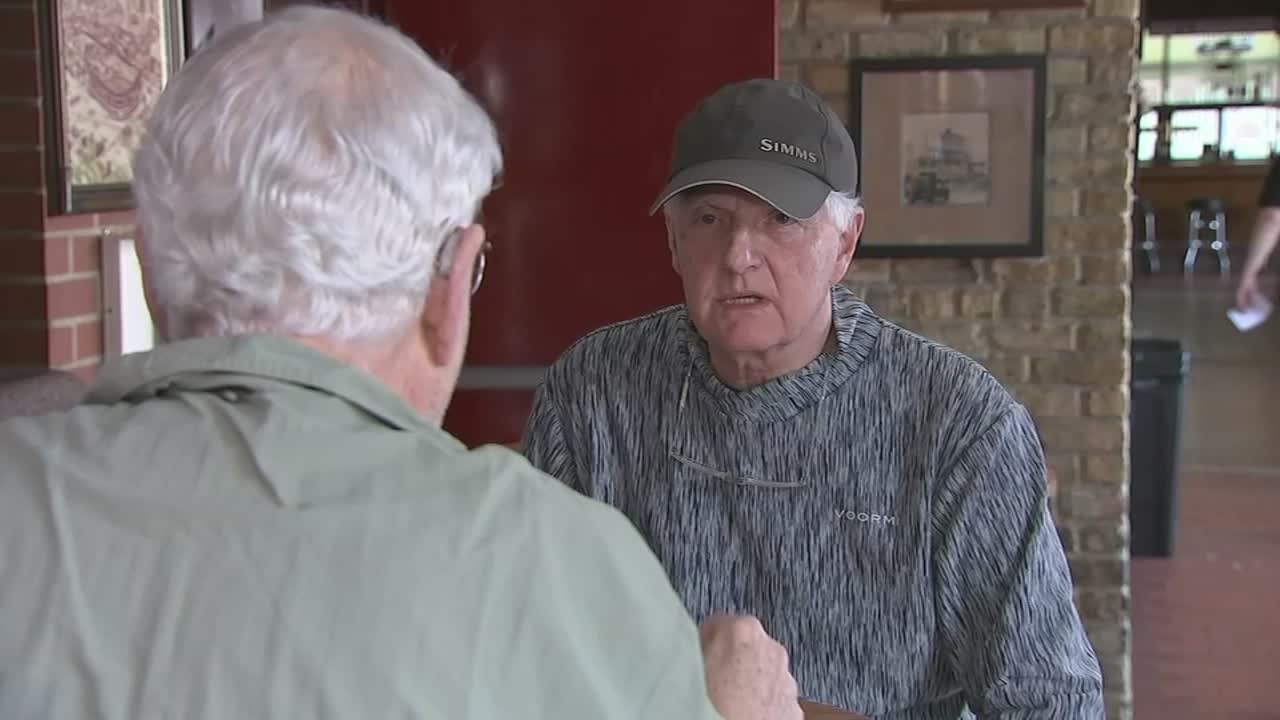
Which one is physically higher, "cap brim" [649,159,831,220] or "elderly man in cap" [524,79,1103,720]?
"cap brim" [649,159,831,220]

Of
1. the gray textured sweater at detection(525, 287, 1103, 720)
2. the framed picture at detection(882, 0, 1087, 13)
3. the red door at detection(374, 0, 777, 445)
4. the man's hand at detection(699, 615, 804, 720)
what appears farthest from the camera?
the framed picture at detection(882, 0, 1087, 13)

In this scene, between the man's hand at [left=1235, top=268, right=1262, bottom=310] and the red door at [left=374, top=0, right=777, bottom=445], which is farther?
the man's hand at [left=1235, top=268, right=1262, bottom=310]

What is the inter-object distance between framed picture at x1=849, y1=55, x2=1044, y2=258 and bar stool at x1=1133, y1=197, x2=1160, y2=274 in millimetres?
12763

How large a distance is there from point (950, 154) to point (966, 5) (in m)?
0.37

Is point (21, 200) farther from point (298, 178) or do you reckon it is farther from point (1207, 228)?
point (1207, 228)

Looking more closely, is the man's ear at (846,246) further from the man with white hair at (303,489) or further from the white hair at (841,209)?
the man with white hair at (303,489)

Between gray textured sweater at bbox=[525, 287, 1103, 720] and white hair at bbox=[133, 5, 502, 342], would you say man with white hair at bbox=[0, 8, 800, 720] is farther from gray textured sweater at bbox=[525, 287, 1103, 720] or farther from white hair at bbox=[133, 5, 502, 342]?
gray textured sweater at bbox=[525, 287, 1103, 720]

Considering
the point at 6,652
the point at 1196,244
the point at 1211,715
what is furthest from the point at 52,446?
the point at 1196,244

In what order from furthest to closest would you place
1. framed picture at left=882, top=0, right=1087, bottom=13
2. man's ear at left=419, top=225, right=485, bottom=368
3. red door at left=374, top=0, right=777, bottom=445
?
framed picture at left=882, top=0, right=1087, bottom=13
red door at left=374, top=0, right=777, bottom=445
man's ear at left=419, top=225, right=485, bottom=368

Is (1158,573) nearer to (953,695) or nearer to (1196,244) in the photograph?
(953,695)

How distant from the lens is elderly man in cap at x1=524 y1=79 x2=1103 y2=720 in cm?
175

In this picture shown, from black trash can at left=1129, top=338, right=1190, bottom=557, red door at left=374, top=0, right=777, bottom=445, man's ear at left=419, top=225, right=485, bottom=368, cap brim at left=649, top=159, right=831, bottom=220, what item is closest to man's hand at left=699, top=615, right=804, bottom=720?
man's ear at left=419, top=225, right=485, bottom=368

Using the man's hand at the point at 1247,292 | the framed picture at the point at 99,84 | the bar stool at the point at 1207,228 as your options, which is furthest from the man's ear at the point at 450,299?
the bar stool at the point at 1207,228

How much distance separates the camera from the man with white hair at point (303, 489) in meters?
0.89
